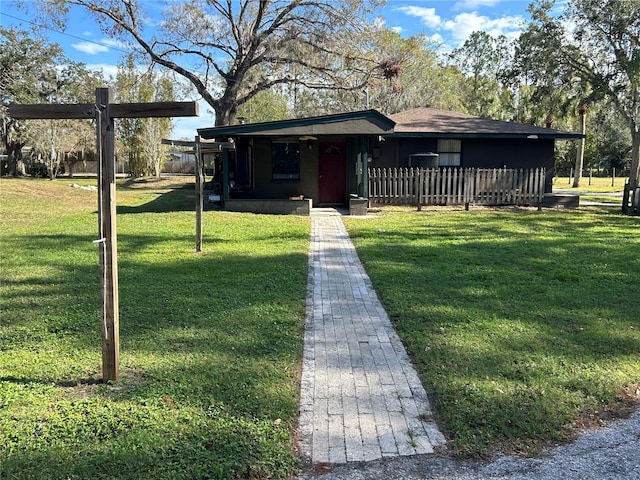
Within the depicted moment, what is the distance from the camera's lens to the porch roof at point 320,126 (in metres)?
14.5

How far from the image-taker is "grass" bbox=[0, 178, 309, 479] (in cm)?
267

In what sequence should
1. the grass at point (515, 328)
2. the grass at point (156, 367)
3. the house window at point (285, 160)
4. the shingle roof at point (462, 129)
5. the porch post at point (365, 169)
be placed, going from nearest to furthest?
the grass at point (156, 367) < the grass at point (515, 328) < the porch post at point (365, 169) < the house window at point (285, 160) < the shingle roof at point (462, 129)

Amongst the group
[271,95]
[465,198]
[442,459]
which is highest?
[271,95]

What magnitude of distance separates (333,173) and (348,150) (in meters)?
0.96

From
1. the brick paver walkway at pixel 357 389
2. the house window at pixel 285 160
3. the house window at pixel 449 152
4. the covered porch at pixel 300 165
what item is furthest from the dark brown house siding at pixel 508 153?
the brick paver walkway at pixel 357 389

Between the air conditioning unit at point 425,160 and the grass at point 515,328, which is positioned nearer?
the grass at point 515,328

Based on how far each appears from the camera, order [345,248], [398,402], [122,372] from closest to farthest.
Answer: [398,402] → [122,372] → [345,248]

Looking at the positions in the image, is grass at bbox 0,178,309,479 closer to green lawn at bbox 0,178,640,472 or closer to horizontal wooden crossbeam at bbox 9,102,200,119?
green lawn at bbox 0,178,640,472

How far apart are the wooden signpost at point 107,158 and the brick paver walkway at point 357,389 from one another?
4.67 ft

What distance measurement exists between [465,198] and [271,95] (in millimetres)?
37316

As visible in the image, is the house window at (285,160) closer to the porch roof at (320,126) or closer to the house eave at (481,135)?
the porch roof at (320,126)

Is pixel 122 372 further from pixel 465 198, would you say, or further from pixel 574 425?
pixel 465 198

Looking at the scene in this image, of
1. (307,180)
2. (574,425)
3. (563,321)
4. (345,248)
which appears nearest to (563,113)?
(307,180)

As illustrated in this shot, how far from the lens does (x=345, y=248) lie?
9.51 meters
